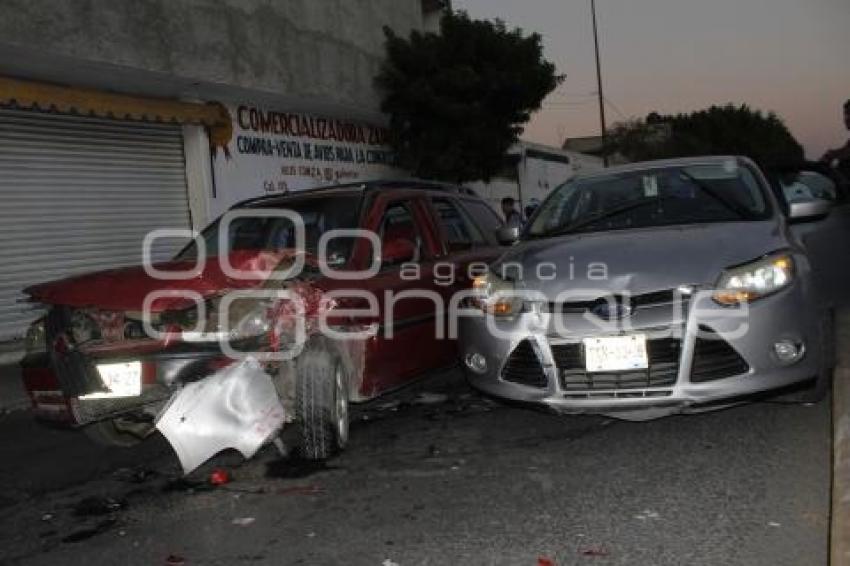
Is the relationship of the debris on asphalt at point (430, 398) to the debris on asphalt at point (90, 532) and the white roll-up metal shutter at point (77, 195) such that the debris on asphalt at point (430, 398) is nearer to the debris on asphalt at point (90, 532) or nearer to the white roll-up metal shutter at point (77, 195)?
the debris on asphalt at point (90, 532)

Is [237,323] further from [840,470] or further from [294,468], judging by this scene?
[840,470]

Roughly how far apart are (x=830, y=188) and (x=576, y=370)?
4.19 m

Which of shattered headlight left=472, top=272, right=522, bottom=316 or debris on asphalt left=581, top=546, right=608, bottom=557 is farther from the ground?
shattered headlight left=472, top=272, right=522, bottom=316

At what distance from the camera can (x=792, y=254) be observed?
4.57 m

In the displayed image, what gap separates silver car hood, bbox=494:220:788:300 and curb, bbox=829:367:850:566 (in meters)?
0.94

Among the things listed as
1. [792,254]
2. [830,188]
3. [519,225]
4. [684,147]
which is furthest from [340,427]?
[684,147]

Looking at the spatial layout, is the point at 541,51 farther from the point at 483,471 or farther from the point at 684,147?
the point at 684,147

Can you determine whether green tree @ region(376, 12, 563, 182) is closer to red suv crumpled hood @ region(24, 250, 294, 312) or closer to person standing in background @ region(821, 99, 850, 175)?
person standing in background @ region(821, 99, 850, 175)

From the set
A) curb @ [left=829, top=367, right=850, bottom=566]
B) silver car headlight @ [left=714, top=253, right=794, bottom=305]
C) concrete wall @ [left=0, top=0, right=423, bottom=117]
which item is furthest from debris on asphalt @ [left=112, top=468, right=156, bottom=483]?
concrete wall @ [left=0, top=0, right=423, bottom=117]

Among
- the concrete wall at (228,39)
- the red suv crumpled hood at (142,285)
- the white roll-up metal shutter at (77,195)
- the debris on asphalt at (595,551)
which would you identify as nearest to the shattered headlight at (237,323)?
the red suv crumpled hood at (142,285)

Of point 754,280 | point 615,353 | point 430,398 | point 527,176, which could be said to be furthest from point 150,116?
point 527,176

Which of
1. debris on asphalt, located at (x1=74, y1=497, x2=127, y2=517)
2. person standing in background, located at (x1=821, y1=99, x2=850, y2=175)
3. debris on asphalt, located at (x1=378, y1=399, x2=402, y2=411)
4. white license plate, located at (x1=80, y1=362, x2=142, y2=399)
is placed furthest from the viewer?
person standing in background, located at (x1=821, y1=99, x2=850, y2=175)

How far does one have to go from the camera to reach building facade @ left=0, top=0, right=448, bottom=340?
1029 centimetres

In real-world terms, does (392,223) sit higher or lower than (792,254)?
higher
